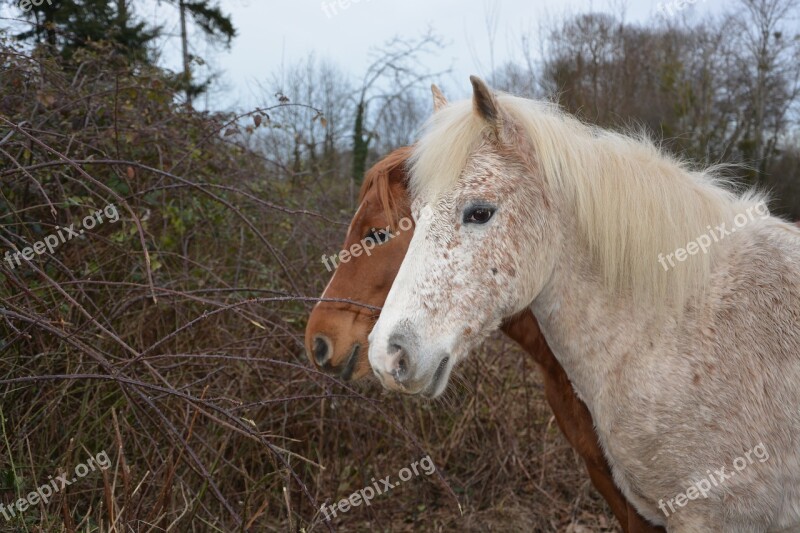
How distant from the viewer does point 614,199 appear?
2102 millimetres

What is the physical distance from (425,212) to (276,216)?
3396 mm

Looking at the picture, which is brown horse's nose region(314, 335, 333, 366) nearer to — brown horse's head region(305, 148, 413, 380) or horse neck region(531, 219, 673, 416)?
brown horse's head region(305, 148, 413, 380)

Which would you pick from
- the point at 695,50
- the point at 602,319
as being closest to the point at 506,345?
the point at 602,319

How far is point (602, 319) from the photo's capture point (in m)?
2.10

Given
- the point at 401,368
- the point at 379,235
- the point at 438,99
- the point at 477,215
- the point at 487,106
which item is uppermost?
the point at 438,99

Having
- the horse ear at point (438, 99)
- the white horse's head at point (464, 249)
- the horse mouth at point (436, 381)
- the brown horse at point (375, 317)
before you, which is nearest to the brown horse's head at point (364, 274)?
the brown horse at point (375, 317)

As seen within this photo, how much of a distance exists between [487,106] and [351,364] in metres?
1.35

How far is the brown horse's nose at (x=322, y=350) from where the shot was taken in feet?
8.61

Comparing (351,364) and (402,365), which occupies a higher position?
(402,365)

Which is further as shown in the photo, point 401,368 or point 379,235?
point 379,235

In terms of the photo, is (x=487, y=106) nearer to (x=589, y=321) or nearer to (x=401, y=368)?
(x=589, y=321)

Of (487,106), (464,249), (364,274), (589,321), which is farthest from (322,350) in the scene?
(487,106)

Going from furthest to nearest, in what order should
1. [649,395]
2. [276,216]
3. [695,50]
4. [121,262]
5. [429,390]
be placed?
[695,50], [276,216], [121,262], [649,395], [429,390]

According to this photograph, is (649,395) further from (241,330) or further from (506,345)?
(506,345)
